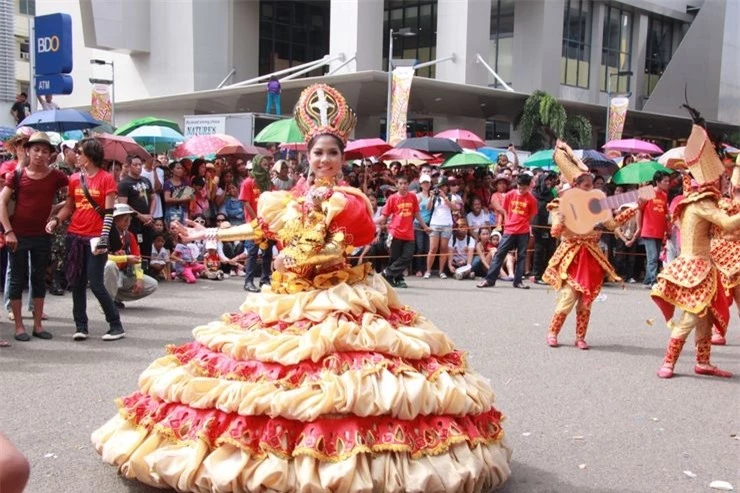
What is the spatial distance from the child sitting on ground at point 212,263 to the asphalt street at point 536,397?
2.35 metres

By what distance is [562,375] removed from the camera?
7.30 m

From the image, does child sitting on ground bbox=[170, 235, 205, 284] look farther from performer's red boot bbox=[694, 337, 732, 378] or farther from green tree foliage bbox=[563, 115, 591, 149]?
green tree foliage bbox=[563, 115, 591, 149]

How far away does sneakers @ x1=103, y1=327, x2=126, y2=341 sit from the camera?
8.13m

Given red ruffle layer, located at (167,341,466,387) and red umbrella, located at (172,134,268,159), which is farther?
red umbrella, located at (172,134,268,159)

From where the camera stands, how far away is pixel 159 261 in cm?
1256

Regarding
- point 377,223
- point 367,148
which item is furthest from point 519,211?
point 367,148

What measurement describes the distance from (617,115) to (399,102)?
34.6ft

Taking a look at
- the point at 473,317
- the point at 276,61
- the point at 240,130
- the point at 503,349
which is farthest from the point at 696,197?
the point at 276,61

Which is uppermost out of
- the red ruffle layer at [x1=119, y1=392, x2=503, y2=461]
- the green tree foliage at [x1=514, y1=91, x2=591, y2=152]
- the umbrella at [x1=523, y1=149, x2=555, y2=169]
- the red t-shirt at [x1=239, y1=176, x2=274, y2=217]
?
the green tree foliage at [x1=514, y1=91, x2=591, y2=152]

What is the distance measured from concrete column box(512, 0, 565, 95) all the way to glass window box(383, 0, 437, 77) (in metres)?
3.74

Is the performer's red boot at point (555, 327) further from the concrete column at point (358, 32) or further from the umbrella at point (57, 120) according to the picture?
the concrete column at point (358, 32)

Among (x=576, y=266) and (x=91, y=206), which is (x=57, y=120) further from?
(x=576, y=266)

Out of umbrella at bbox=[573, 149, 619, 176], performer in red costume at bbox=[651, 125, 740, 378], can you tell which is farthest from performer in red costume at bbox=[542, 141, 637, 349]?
umbrella at bbox=[573, 149, 619, 176]

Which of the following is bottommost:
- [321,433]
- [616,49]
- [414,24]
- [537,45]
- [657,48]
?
[321,433]
